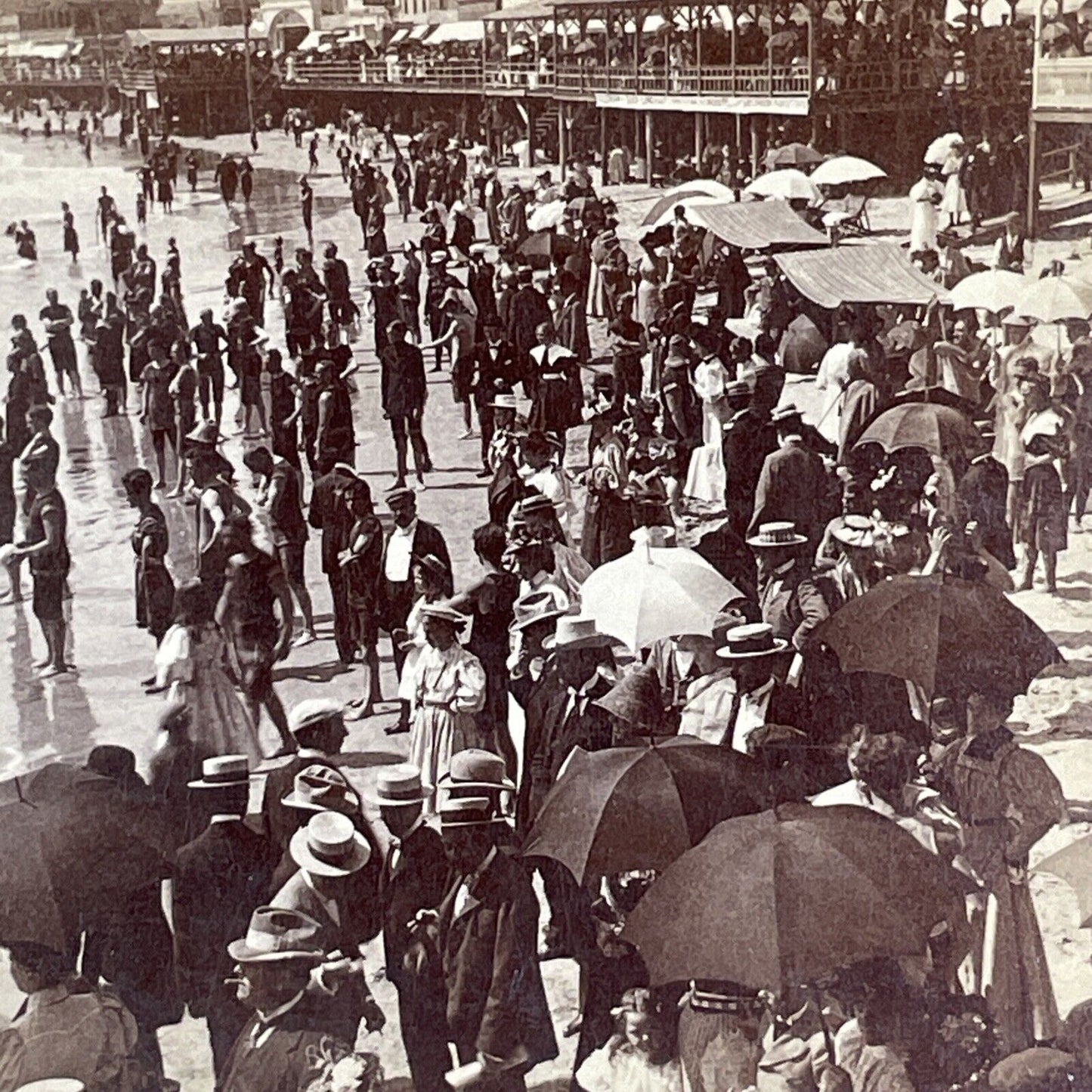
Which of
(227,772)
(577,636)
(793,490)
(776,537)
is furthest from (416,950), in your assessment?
(793,490)

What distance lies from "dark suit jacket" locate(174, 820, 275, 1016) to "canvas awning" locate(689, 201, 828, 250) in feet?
34.7

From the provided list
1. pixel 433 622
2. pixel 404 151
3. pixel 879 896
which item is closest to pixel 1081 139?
pixel 433 622

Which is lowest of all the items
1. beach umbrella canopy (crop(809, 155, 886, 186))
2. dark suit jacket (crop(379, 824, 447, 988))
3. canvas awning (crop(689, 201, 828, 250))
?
dark suit jacket (crop(379, 824, 447, 988))

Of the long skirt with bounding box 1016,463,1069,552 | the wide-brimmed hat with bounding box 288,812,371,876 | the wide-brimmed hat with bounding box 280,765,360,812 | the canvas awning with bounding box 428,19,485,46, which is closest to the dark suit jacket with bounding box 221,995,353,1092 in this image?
the wide-brimmed hat with bounding box 288,812,371,876

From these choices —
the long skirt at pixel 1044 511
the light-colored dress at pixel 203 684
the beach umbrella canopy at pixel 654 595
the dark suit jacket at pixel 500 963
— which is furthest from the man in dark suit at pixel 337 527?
the dark suit jacket at pixel 500 963

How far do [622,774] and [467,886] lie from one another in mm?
648

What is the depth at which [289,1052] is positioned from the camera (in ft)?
15.8

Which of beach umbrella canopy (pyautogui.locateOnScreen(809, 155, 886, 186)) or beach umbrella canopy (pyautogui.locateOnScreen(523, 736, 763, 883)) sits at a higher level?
beach umbrella canopy (pyautogui.locateOnScreen(809, 155, 886, 186))

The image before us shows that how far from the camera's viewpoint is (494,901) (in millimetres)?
5180

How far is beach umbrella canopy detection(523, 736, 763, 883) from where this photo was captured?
5.36m

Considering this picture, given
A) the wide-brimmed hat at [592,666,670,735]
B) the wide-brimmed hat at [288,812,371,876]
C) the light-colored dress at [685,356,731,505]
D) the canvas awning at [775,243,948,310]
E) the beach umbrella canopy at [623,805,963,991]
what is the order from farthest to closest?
the canvas awning at [775,243,948,310], the light-colored dress at [685,356,731,505], the wide-brimmed hat at [592,666,670,735], the wide-brimmed hat at [288,812,371,876], the beach umbrella canopy at [623,805,963,991]

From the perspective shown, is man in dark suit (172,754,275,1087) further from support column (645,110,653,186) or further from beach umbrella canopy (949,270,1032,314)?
support column (645,110,653,186)

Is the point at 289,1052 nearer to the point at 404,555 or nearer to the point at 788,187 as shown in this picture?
the point at 404,555

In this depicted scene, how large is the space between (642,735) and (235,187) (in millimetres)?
20650
